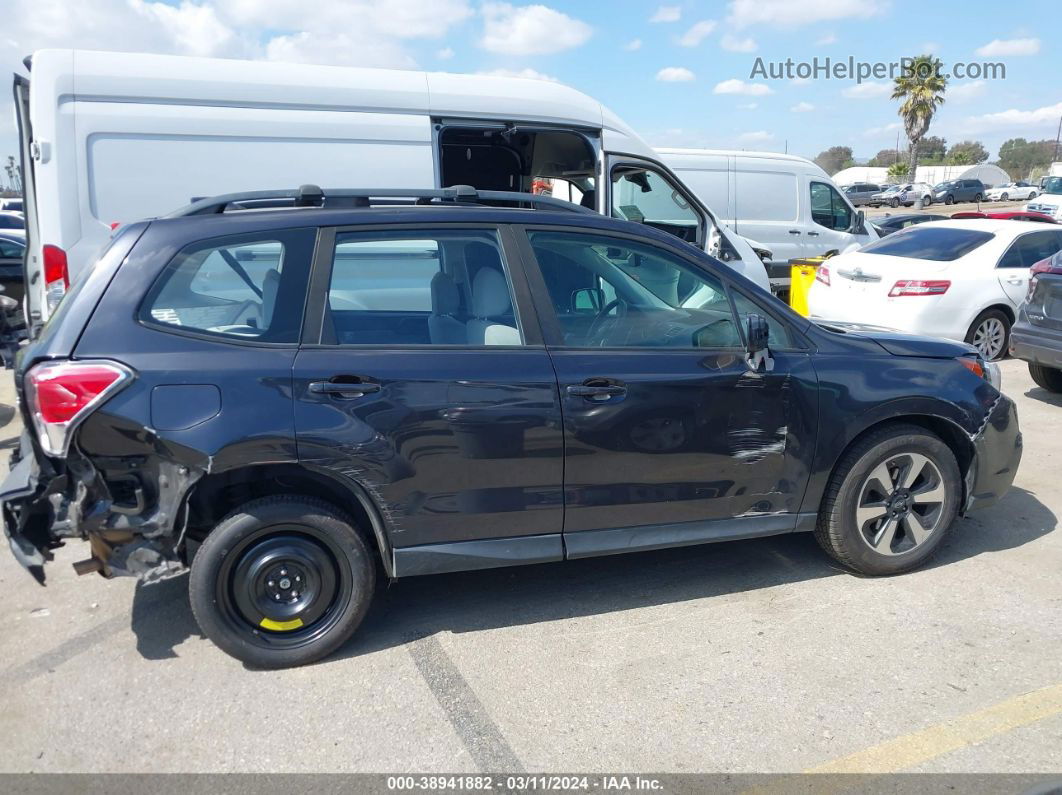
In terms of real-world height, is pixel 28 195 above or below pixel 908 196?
below

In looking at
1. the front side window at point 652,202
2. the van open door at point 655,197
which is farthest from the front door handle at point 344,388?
the front side window at point 652,202

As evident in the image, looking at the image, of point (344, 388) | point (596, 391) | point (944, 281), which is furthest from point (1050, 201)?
point (344, 388)

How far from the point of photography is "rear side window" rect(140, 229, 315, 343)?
10.3ft

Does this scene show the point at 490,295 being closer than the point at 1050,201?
Yes

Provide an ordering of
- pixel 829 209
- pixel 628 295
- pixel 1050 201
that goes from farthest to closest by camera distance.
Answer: pixel 1050 201
pixel 829 209
pixel 628 295

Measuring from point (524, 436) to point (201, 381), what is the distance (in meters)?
1.25

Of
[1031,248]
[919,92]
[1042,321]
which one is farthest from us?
[919,92]

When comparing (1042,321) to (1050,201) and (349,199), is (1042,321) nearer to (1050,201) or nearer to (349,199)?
(349,199)

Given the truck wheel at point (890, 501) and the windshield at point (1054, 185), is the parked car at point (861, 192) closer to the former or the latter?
the windshield at point (1054, 185)

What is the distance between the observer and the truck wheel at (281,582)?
10.3ft

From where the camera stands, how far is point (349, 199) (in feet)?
11.9

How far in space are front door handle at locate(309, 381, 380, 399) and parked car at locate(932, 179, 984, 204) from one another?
160 feet

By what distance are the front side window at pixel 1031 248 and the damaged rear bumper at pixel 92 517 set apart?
331 inches

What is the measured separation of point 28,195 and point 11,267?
7.44 m
